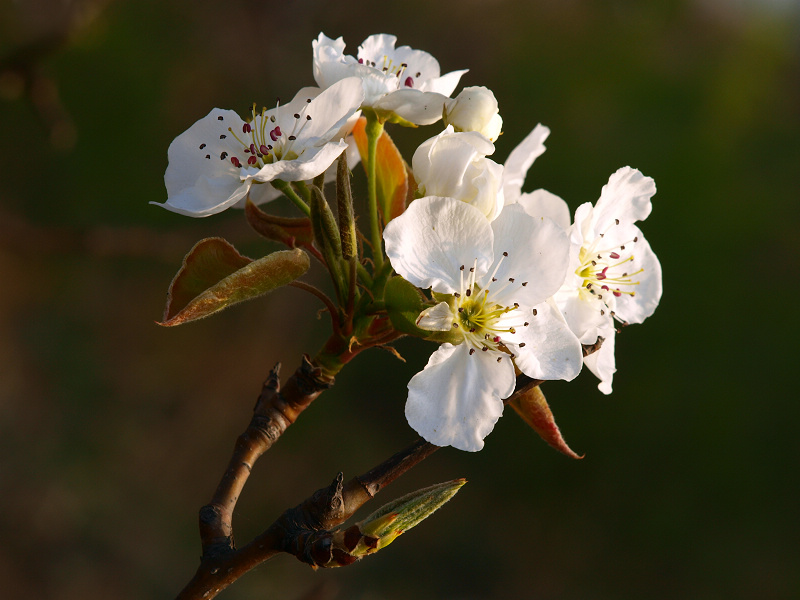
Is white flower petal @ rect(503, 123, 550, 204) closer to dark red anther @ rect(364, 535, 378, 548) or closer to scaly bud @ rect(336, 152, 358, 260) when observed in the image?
scaly bud @ rect(336, 152, 358, 260)

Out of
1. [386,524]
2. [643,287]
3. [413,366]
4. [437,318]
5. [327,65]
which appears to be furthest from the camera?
[413,366]

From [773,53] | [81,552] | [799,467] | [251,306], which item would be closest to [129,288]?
[251,306]

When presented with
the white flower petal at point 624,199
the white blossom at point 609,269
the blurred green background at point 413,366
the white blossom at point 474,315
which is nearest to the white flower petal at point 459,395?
the white blossom at point 474,315

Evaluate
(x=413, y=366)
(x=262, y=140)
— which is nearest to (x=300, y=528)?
(x=262, y=140)

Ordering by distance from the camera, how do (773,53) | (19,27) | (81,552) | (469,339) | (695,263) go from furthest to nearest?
(773,53) → (695,263) → (81,552) → (19,27) → (469,339)

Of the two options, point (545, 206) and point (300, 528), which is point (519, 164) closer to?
point (545, 206)

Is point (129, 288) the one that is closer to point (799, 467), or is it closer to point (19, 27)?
point (19, 27)

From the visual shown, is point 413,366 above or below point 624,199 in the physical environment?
below
